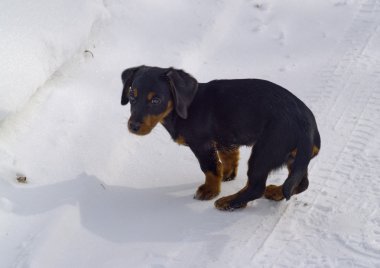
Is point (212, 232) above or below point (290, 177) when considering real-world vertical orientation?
below

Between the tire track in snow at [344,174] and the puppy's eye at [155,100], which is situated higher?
the puppy's eye at [155,100]

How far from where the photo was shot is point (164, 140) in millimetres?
4273

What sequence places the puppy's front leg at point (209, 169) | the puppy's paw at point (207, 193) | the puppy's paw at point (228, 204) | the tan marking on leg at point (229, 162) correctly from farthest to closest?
the tan marking on leg at point (229, 162) → the puppy's paw at point (207, 193) → the puppy's front leg at point (209, 169) → the puppy's paw at point (228, 204)

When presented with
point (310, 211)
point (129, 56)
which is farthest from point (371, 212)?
point (129, 56)

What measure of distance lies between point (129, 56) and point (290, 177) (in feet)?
8.51

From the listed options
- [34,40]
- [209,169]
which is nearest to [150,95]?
[209,169]

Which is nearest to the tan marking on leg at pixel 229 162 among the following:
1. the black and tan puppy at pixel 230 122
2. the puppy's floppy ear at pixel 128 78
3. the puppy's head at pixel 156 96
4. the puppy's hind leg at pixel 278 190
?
the black and tan puppy at pixel 230 122

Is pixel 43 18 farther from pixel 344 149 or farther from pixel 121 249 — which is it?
pixel 344 149

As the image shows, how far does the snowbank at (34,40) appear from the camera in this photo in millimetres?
A: 4059

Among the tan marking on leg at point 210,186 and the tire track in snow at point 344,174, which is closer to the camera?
the tire track in snow at point 344,174

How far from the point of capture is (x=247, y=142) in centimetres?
344

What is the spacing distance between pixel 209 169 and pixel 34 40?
1997 millimetres

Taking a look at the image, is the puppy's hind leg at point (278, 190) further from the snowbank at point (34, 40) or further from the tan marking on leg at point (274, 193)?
the snowbank at point (34, 40)

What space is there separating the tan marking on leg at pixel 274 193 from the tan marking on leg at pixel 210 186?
1.13 feet
